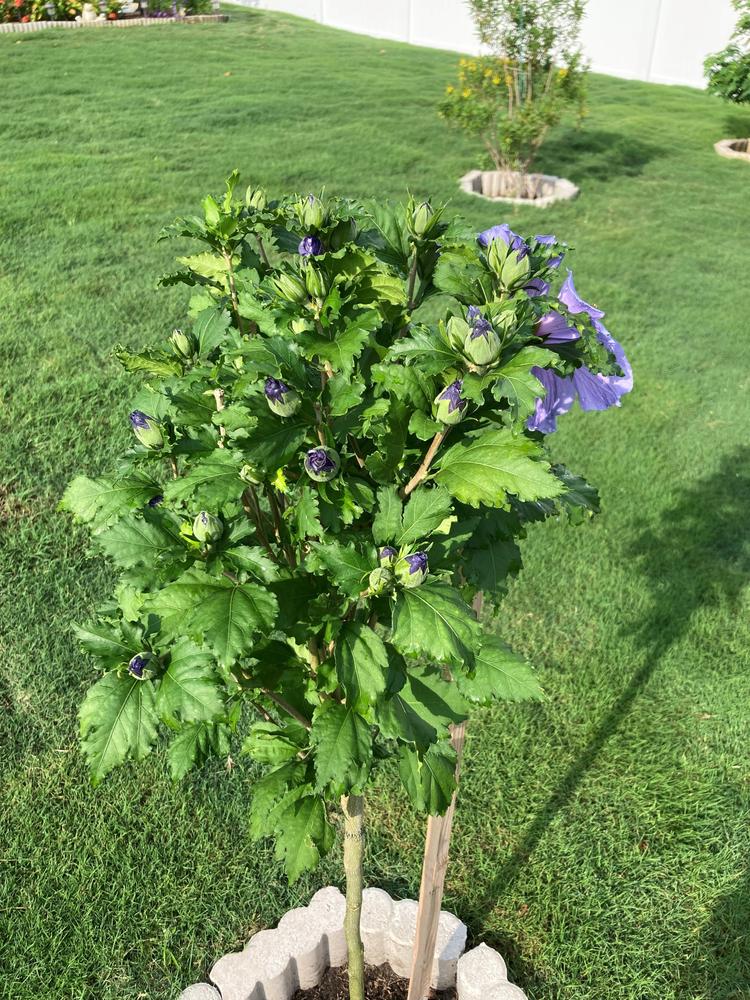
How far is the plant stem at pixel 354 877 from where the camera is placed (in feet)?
5.22

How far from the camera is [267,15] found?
1705 centimetres

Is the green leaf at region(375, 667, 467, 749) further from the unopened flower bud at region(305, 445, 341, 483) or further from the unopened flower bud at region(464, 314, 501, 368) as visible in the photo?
the unopened flower bud at region(464, 314, 501, 368)

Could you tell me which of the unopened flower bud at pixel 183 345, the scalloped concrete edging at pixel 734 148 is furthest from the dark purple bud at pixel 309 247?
the scalloped concrete edging at pixel 734 148

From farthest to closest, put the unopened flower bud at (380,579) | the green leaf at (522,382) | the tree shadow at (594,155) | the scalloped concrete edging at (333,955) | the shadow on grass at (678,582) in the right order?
the tree shadow at (594,155)
the shadow on grass at (678,582)
the scalloped concrete edging at (333,955)
the unopened flower bud at (380,579)
the green leaf at (522,382)

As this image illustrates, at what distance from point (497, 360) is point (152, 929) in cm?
215

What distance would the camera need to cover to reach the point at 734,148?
10.1 meters

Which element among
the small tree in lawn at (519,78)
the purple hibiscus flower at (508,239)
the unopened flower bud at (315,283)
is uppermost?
the small tree in lawn at (519,78)

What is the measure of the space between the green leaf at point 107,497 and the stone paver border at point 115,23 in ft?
43.5

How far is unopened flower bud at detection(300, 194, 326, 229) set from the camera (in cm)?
110

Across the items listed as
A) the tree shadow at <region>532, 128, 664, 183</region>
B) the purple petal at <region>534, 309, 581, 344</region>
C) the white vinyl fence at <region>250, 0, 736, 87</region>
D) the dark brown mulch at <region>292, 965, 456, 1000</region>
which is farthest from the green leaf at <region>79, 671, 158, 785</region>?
the white vinyl fence at <region>250, 0, 736, 87</region>

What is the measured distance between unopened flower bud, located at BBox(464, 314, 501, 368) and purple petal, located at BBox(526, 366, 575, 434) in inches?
6.8

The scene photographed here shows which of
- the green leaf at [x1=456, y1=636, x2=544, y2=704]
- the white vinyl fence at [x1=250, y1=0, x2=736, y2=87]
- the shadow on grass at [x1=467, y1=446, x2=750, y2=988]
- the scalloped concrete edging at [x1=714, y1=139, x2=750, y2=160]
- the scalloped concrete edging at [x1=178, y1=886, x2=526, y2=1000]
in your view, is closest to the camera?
the green leaf at [x1=456, y1=636, x2=544, y2=704]

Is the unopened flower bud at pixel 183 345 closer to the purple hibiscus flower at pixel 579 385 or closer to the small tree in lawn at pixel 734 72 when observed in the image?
the purple hibiscus flower at pixel 579 385

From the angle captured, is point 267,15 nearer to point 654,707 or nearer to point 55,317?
point 55,317
